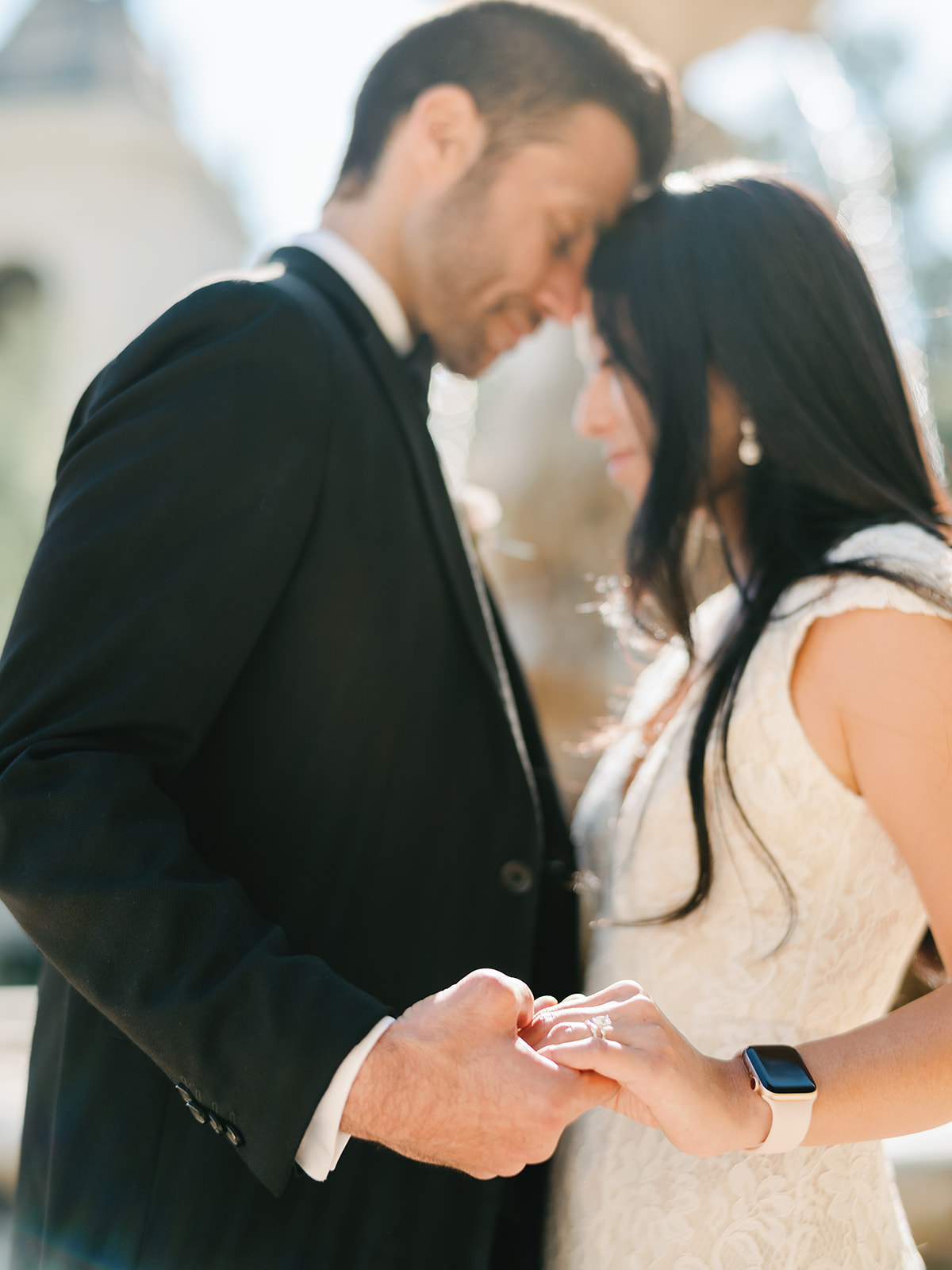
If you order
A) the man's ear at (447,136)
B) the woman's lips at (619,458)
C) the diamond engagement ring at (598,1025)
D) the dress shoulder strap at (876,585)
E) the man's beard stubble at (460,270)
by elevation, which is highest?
the man's ear at (447,136)

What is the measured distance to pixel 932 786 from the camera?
1454 mm

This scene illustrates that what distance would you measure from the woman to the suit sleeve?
0.38 metres

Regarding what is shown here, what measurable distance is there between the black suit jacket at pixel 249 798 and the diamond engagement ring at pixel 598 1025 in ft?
0.85

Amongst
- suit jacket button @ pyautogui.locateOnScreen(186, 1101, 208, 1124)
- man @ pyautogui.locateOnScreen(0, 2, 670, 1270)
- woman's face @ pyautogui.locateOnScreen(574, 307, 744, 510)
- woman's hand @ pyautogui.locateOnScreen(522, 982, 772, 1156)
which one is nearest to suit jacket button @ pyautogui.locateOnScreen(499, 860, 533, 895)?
man @ pyautogui.locateOnScreen(0, 2, 670, 1270)

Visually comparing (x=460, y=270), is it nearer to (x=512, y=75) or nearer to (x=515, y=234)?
(x=515, y=234)

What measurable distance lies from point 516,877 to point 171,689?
0.70 metres

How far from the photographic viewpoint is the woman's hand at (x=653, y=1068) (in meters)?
1.21

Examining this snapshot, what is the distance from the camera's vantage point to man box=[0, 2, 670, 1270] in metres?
1.21

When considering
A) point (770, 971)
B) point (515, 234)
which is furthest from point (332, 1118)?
point (515, 234)

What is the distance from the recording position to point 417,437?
185 cm

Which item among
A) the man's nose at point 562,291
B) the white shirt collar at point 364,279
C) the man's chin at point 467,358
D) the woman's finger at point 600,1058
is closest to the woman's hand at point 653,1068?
the woman's finger at point 600,1058

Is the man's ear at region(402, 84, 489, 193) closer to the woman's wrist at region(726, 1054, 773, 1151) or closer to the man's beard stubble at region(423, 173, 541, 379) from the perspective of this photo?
the man's beard stubble at region(423, 173, 541, 379)

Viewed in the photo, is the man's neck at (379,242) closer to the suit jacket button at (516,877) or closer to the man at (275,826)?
the man at (275,826)

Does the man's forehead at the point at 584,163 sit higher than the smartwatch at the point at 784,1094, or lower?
higher
